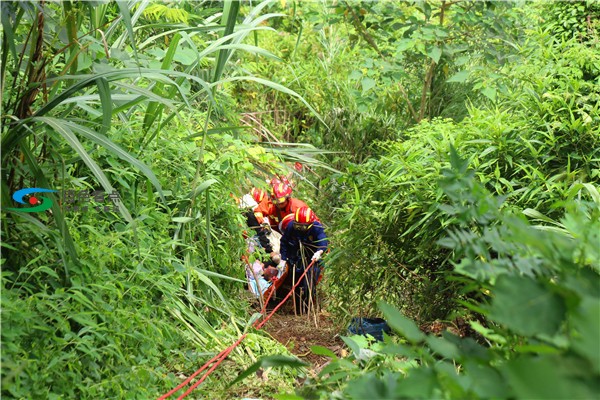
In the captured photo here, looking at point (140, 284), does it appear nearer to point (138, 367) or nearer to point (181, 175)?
point (138, 367)

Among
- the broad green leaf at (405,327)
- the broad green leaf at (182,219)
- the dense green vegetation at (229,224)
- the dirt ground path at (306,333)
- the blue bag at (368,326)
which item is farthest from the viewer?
the dirt ground path at (306,333)

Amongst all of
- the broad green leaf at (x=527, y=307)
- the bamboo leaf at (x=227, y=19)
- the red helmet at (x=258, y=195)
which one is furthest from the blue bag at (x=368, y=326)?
the broad green leaf at (x=527, y=307)

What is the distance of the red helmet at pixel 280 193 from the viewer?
8.09 meters

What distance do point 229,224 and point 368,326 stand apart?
116 cm

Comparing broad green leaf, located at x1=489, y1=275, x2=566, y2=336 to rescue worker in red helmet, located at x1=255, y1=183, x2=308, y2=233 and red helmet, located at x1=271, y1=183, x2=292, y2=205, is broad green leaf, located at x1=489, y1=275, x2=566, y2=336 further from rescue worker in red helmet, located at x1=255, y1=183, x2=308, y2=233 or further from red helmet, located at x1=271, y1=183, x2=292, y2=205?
red helmet, located at x1=271, y1=183, x2=292, y2=205

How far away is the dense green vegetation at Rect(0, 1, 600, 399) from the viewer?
1.50 meters

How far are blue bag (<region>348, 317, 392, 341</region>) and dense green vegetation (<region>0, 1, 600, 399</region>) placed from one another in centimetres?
13

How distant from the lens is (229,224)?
545cm

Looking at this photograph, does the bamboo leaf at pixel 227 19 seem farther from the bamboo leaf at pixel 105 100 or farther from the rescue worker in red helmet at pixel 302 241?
the rescue worker in red helmet at pixel 302 241

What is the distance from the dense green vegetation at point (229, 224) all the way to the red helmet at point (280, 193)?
114cm

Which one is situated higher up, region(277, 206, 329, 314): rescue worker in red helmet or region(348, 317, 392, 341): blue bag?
region(348, 317, 392, 341): blue bag

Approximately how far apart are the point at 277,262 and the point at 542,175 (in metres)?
4.26

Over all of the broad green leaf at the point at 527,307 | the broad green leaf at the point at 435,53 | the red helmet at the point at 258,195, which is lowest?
the red helmet at the point at 258,195

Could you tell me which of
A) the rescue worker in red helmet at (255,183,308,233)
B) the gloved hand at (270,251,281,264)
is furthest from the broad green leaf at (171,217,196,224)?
the gloved hand at (270,251,281,264)
